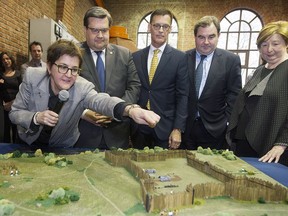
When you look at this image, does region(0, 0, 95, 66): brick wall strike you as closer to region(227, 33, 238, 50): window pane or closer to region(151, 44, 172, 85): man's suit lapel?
region(151, 44, 172, 85): man's suit lapel

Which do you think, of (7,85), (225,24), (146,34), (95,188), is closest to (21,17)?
(7,85)

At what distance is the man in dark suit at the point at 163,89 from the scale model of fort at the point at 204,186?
30.6 inches

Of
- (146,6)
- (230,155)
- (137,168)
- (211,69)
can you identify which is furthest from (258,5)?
(137,168)

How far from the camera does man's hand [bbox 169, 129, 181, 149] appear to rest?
9.20 ft

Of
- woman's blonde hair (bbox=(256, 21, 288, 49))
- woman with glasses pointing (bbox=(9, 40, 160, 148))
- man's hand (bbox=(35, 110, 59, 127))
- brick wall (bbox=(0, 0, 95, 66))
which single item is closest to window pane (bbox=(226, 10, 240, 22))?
brick wall (bbox=(0, 0, 95, 66))

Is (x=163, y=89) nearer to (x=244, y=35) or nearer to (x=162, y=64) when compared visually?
(x=162, y=64)

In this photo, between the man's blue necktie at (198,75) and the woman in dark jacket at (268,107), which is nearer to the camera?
the woman in dark jacket at (268,107)

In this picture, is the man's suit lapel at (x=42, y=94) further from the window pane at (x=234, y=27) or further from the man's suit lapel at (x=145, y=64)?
the window pane at (x=234, y=27)

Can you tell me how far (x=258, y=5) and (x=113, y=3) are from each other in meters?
5.19

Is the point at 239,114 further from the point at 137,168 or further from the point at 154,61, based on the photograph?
the point at 137,168

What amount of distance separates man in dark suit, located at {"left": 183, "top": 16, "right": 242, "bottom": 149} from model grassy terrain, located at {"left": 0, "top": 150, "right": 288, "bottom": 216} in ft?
3.11

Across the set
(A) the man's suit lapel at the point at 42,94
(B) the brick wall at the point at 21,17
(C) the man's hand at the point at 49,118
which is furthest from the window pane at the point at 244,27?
(C) the man's hand at the point at 49,118

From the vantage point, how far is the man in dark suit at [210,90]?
299cm

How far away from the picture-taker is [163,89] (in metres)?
2.93
